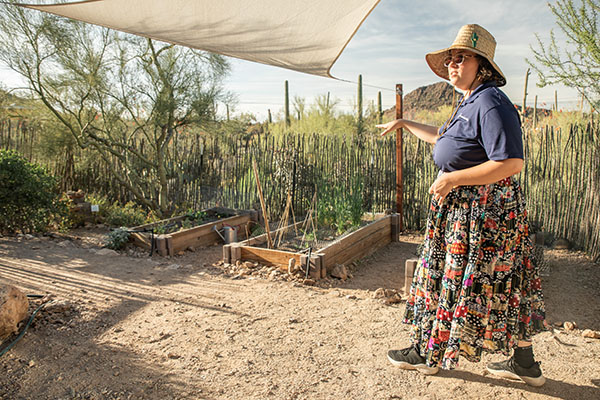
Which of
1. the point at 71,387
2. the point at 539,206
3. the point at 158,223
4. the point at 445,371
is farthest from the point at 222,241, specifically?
the point at 539,206

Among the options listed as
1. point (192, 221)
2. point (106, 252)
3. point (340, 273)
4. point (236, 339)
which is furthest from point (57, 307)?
point (192, 221)

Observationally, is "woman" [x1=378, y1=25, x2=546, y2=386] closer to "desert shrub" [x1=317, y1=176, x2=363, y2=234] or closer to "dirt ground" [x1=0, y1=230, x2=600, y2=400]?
"dirt ground" [x1=0, y1=230, x2=600, y2=400]

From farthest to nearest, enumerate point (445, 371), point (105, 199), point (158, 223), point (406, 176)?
point (105, 199) < point (406, 176) < point (158, 223) < point (445, 371)

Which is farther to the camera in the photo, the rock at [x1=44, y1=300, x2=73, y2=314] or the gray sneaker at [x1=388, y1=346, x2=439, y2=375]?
the rock at [x1=44, y1=300, x2=73, y2=314]

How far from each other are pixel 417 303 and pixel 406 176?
13.0ft

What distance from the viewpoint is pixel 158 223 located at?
5.07 meters

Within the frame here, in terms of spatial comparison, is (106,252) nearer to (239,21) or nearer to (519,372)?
(239,21)

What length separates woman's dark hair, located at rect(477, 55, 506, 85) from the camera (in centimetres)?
162

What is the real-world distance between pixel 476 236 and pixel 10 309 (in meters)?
2.52

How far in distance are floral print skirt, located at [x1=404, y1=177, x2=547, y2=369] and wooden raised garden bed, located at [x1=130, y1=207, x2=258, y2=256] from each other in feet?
11.0

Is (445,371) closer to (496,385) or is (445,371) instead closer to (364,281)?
(496,385)

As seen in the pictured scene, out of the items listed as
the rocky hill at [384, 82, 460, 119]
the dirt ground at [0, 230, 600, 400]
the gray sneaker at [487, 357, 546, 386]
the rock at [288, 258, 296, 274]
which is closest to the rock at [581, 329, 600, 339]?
the dirt ground at [0, 230, 600, 400]

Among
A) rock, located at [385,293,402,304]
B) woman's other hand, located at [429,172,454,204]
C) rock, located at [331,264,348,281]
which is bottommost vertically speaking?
rock, located at [385,293,402,304]

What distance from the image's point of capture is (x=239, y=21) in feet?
9.20
